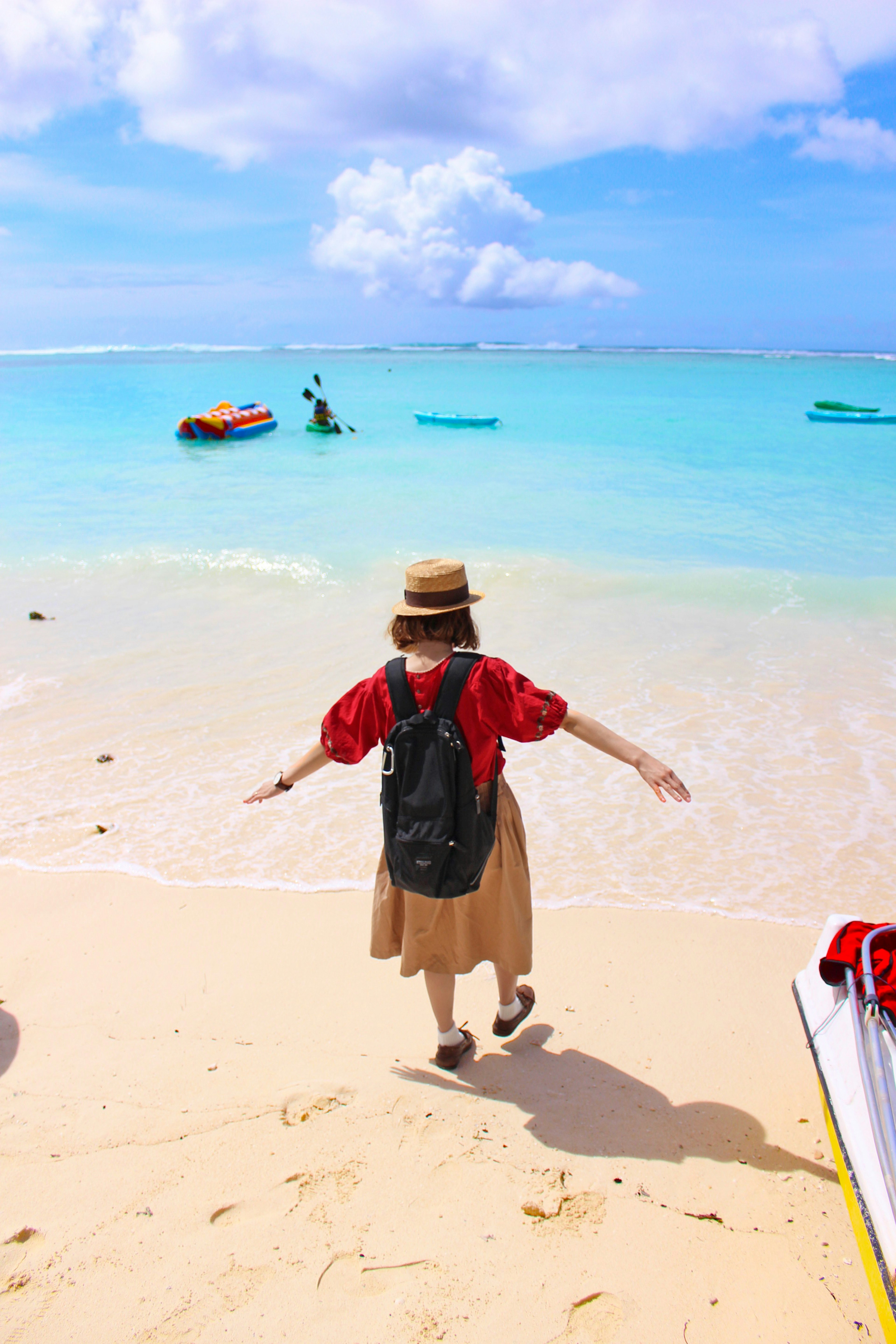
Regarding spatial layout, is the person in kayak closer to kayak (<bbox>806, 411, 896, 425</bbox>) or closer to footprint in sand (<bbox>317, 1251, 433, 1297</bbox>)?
kayak (<bbox>806, 411, 896, 425</bbox>)

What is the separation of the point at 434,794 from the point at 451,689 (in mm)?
334

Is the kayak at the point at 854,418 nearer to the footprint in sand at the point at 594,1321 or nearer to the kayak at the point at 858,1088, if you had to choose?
the kayak at the point at 858,1088

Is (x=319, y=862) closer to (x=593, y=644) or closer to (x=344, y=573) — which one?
(x=593, y=644)

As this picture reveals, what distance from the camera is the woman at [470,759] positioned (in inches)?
101

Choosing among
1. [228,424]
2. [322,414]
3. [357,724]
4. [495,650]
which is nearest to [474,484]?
[495,650]

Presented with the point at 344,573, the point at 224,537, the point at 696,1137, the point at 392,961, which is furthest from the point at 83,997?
the point at 224,537

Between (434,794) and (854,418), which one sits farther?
(854,418)

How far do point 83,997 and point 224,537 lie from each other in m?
10.8

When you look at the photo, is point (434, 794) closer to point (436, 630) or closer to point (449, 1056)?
point (436, 630)

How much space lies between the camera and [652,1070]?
314 cm

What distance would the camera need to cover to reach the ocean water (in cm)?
492

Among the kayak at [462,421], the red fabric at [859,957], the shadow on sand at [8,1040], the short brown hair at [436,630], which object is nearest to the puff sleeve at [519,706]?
the short brown hair at [436,630]

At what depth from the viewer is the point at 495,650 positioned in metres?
8.41

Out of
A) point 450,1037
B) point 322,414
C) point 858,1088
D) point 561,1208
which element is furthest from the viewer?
point 322,414
